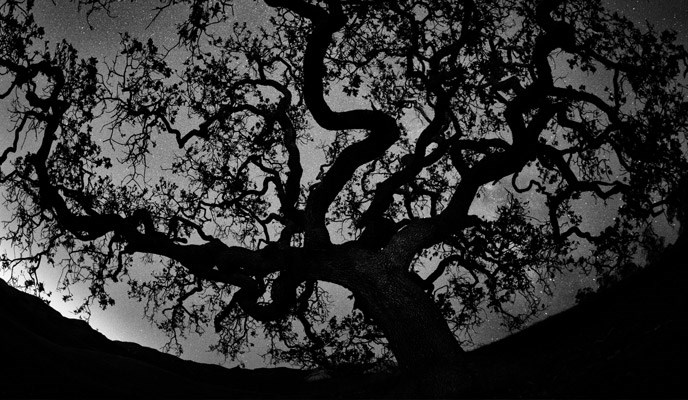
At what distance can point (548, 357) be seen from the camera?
6352 mm

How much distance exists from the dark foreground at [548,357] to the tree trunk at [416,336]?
0.27 metres

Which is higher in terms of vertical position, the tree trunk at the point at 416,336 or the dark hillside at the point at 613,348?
the tree trunk at the point at 416,336

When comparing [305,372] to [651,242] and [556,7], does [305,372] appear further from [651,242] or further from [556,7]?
[556,7]

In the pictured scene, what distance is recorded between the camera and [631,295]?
6.92 m

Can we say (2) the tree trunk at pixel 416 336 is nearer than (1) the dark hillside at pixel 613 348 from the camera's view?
No

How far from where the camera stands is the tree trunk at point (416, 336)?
6613 millimetres

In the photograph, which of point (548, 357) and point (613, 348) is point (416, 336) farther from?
point (613, 348)

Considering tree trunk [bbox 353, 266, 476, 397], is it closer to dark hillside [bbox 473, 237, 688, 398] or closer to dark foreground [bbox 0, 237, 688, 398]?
dark foreground [bbox 0, 237, 688, 398]

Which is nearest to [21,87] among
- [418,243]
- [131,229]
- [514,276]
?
[131,229]

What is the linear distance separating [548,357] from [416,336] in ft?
6.77

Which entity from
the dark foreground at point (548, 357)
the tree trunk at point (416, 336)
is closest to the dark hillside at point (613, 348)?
the dark foreground at point (548, 357)

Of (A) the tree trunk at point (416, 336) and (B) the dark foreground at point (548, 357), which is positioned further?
(A) the tree trunk at point (416, 336)

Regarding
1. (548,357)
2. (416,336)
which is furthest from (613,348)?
(416,336)

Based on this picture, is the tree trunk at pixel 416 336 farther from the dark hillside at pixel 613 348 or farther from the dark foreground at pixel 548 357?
the dark hillside at pixel 613 348
